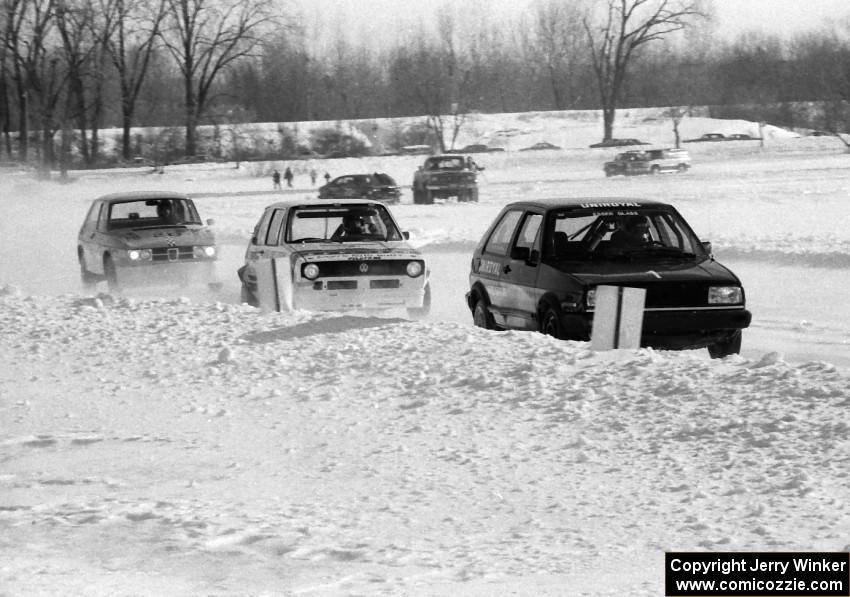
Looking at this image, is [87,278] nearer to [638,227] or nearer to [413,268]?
[413,268]

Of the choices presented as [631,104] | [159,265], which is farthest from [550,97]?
[159,265]

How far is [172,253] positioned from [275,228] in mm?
3406

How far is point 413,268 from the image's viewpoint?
13.4m

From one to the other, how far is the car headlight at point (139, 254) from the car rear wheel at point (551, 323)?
779 centimetres

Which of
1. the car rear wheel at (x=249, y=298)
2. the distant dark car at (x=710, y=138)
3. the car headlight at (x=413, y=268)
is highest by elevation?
the distant dark car at (x=710, y=138)

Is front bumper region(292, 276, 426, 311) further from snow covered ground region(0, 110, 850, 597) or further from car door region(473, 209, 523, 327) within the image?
car door region(473, 209, 523, 327)

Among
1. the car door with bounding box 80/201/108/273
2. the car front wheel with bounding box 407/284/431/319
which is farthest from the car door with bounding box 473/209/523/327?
the car door with bounding box 80/201/108/273

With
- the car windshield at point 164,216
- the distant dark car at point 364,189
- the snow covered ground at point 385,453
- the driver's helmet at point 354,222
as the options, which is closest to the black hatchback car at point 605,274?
the snow covered ground at point 385,453

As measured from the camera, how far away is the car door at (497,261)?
11.8 m

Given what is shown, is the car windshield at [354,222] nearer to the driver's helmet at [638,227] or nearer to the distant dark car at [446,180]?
the driver's helmet at [638,227]

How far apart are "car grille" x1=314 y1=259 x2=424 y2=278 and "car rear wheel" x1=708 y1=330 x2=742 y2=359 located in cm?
385

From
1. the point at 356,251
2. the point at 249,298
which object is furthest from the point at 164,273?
the point at 356,251

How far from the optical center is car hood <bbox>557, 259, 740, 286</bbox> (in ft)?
33.9

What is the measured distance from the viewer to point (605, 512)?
6.23 m
